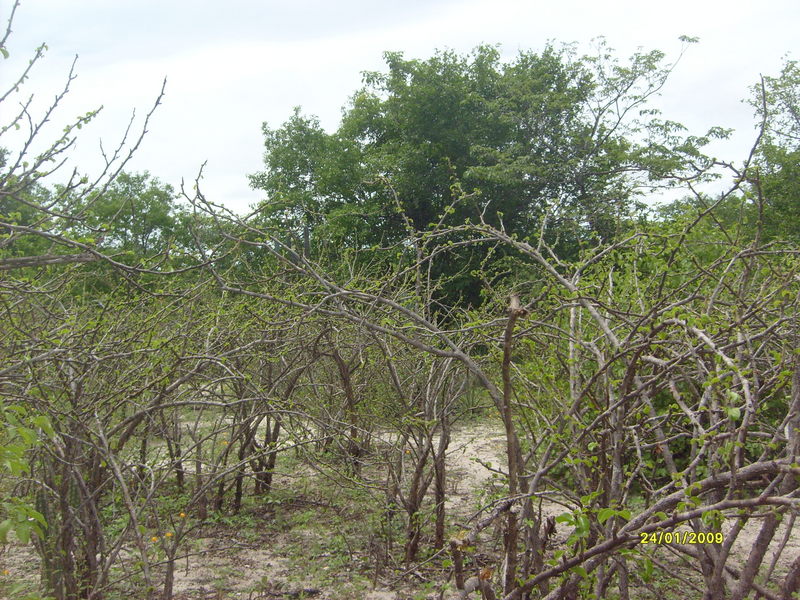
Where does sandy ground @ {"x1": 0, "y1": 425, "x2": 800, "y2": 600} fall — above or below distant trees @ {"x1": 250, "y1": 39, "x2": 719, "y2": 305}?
below

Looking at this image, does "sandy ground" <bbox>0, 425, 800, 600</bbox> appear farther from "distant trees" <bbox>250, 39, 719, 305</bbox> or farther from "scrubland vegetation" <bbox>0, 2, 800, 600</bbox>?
"distant trees" <bbox>250, 39, 719, 305</bbox>

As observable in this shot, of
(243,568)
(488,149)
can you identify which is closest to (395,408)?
(243,568)

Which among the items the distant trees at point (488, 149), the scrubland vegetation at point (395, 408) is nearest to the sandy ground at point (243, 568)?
the scrubland vegetation at point (395, 408)

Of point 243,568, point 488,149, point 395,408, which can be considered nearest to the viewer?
point 243,568

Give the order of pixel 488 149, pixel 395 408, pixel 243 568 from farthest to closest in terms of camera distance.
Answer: pixel 488 149, pixel 395 408, pixel 243 568

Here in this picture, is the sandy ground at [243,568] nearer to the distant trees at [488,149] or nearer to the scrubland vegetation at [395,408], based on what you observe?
the scrubland vegetation at [395,408]

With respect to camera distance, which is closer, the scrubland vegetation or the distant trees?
the scrubland vegetation

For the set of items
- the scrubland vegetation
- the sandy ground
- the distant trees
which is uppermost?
the distant trees

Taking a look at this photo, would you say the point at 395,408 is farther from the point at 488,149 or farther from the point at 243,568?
the point at 488,149

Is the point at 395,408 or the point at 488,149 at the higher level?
the point at 488,149

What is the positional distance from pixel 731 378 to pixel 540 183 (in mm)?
17728

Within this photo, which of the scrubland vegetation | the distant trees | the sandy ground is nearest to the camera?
the scrubland vegetation

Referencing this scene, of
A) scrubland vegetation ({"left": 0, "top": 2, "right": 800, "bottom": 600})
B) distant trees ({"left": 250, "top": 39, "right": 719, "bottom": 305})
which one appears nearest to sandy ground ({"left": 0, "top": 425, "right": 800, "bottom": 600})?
scrubland vegetation ({"left": 0, "top": 2, "right": 800, "bottom": 600})

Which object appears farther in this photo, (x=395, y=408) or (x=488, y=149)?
(x=488, y=149)
